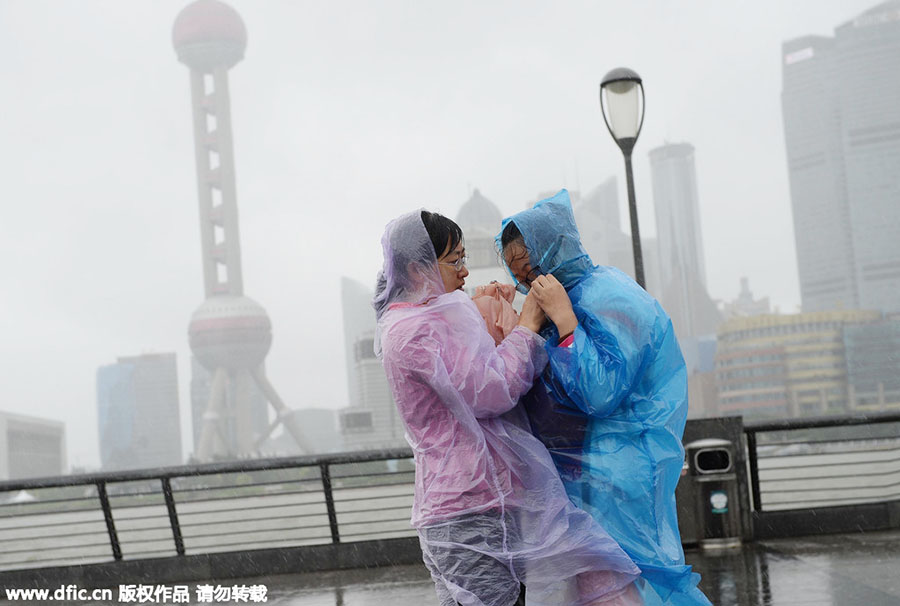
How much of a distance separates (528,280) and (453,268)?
0.22 m

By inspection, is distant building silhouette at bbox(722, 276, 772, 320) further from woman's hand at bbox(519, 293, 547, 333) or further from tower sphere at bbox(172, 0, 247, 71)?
woman's hand at bbox(519, 293, 547, 333)

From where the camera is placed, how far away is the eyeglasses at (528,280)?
108 inches

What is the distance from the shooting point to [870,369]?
457ft

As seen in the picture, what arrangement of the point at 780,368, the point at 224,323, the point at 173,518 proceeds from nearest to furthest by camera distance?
the point at 173,518 → the point at 780,368 → the point at 224,323

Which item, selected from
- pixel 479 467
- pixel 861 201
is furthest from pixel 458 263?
pixel 861 201

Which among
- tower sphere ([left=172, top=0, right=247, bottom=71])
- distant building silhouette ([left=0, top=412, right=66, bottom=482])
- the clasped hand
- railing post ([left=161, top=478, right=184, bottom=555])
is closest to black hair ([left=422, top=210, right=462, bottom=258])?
the clasped hand

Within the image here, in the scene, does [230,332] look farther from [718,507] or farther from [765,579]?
[765,579]

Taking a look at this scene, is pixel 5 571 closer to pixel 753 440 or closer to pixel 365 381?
pixel 753 440

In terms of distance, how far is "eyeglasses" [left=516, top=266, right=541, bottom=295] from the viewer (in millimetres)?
2732

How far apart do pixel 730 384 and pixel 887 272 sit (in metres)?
55.9

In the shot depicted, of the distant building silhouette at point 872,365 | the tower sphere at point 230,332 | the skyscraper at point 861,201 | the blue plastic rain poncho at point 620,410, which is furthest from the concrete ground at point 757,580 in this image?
the skyscraper at point 861,201

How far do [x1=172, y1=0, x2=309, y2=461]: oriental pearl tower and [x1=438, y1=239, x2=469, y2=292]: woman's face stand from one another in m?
159

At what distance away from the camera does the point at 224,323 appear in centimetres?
16600

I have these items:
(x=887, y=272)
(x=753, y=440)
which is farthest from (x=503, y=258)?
(x=887, y=272)
